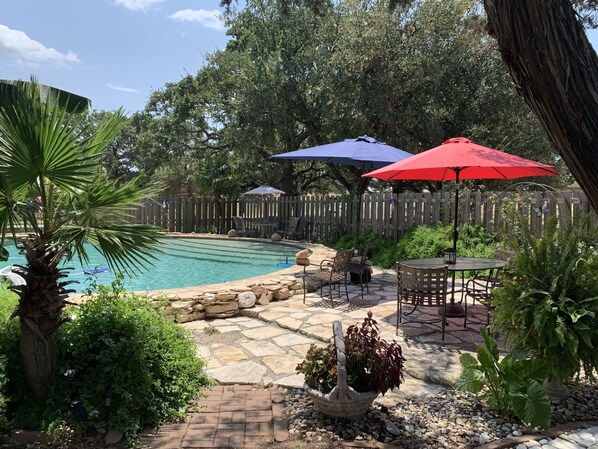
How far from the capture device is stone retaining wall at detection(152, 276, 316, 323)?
17.0 ft

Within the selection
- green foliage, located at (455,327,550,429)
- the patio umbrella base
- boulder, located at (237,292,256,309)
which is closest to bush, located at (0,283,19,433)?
boulder, located at (237,292,256,309)

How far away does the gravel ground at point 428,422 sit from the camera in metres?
2.57

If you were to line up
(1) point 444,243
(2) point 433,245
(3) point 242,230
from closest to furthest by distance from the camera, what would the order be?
(1) point 444,243 → (2) point 433,245 → (3) point 242,230

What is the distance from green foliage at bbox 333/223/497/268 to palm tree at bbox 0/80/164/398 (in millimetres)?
5626

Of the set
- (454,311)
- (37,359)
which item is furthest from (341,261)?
(37,359)

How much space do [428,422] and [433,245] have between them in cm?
589

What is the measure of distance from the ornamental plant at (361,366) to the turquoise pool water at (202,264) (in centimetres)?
535

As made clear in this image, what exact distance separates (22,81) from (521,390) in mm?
3793

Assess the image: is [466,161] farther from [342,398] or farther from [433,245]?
[433,245]

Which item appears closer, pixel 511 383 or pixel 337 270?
pixel 511 383

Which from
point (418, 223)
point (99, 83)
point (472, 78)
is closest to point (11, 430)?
point (418, 223)

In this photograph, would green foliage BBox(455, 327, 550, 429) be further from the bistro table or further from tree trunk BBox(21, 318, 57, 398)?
tree trunk BBox(21, 318, 57, 398)

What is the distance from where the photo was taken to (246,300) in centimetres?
570

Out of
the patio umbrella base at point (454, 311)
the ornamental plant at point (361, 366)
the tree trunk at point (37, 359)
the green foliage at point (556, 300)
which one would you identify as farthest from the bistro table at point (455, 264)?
the tree trunk at point (37, 359)
